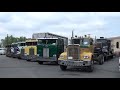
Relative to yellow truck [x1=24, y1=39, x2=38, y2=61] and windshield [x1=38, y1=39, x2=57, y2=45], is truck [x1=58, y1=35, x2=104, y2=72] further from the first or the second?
yellow truck [x1=24, y1=39, x2=38, y2=61]

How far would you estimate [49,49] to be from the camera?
2519cm

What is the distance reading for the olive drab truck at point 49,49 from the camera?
25.0 meters

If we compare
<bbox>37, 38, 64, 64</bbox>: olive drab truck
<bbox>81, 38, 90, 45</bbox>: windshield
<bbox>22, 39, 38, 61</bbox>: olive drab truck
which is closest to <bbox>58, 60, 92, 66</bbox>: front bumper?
<bbox>81, 38, 90, 45</bbox>: windshield

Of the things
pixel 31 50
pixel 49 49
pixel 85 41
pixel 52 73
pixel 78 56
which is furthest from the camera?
pixel 31 50

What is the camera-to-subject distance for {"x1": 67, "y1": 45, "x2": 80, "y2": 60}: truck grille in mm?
19531

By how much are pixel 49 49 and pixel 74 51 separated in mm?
5747

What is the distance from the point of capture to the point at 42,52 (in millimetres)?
25500

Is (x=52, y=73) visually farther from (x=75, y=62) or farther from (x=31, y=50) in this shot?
(x=31, y=50)

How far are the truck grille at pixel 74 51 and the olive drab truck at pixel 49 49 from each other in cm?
511

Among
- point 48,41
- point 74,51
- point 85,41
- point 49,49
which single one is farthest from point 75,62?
point 48,41
